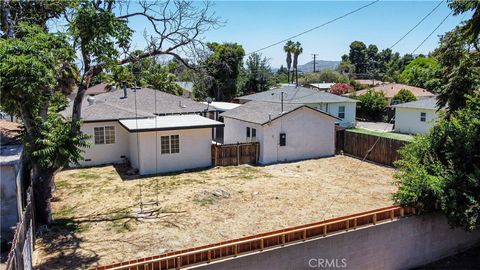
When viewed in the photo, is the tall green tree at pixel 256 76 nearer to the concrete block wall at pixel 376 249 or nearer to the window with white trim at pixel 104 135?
the window with white trim at pixel 104 135

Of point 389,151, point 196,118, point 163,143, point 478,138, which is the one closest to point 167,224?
point 163,143

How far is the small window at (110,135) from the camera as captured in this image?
2028 cm

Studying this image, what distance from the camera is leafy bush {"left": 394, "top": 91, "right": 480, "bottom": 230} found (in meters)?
9.34

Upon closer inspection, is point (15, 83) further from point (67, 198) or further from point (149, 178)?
point (149, 178)

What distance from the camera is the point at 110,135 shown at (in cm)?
2038

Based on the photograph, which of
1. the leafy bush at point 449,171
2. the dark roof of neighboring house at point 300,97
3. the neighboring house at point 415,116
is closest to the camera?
the leafy bush at point 449,171

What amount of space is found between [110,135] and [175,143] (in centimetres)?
393

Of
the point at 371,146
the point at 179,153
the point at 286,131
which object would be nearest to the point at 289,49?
the point at 286,131

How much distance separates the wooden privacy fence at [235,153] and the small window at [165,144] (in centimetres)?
254

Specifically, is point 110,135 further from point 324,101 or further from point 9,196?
point 324,101

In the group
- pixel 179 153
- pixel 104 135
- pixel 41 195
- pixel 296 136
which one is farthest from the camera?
pixel 296 136

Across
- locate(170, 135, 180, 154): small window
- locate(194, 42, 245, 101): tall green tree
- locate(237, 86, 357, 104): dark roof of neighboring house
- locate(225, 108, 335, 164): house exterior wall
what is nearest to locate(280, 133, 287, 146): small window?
locate(225, 108, 335, 164): house exterior wall

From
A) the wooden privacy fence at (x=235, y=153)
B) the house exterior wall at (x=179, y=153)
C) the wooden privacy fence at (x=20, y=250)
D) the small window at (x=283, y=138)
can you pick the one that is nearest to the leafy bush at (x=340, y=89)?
the small window at (x=283, y=138)

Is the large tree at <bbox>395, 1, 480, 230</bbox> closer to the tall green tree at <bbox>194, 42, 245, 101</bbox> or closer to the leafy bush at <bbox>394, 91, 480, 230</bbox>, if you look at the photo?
the leafy bush at <bbox>394, 91, 480, 230</bbox>
